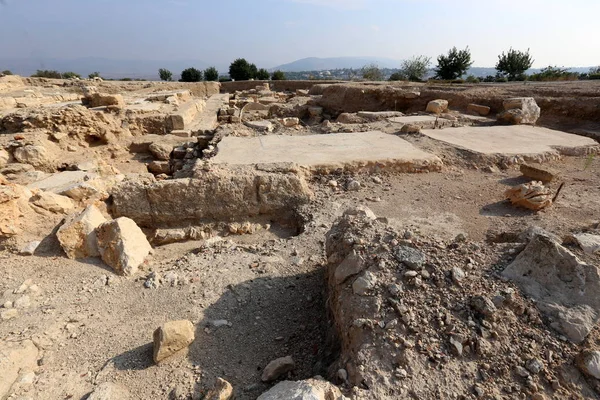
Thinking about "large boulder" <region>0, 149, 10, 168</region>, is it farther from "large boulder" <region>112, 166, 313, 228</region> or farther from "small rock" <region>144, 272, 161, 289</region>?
"small rock" <region>144, 272, 161, 289</region>

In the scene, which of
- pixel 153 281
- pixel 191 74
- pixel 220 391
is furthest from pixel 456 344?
pixel 191 74

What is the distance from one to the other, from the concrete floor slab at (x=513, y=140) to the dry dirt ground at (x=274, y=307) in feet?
3.89

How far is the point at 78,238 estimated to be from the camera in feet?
9.79

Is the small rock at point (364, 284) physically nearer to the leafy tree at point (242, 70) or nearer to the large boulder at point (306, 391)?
the large boulder at point (306, 391)

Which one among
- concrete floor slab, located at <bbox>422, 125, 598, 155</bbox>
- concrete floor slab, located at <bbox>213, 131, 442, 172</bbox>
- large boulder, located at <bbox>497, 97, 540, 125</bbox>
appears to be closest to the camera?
concrete floor slab, located at <bbox>213, 131, 442, 172</bbox>

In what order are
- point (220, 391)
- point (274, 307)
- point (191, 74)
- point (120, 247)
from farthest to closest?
point (191, 74), point (120, 247), point (274, 307), point (220, 391)

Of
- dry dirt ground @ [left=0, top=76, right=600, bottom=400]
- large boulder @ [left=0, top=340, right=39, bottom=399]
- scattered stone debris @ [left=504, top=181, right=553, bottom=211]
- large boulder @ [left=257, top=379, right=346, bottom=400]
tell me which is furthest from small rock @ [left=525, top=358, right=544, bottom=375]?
large boulder @ [left=0, top=340, right=39, bottom=399]

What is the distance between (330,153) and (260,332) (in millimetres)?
3212

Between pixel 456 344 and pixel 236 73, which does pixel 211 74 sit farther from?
pixel 456 344

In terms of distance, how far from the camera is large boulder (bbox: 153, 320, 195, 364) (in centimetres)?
196

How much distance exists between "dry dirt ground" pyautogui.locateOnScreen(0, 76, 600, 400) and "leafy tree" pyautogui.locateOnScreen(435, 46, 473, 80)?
91.1 feet

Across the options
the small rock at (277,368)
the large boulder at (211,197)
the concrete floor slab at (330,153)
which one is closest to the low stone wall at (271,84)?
the concrete floor slab at (330,153)

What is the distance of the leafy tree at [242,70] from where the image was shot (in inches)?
1181

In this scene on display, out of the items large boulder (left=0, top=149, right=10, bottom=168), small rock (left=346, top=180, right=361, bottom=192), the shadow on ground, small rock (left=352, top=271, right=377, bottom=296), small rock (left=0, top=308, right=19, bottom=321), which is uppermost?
small rock (left=352, top=271, right=377, bottom=296)
